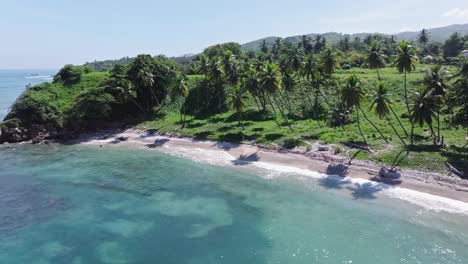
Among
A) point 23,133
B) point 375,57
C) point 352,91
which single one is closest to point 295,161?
→ point 352,91

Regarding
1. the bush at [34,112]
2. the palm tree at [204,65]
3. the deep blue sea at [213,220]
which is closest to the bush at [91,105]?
the bush at [34,112]

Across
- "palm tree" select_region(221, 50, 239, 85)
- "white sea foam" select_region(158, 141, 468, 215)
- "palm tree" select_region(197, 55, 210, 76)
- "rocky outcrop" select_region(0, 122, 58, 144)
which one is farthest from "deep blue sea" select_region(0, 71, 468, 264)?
"palm tree" select_region(197, 55, 210, 76)

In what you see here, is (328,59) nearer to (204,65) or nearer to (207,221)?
(204,65)

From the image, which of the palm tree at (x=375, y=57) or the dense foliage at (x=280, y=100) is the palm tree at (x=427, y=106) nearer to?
the dense foliage at (x=280, y=100)

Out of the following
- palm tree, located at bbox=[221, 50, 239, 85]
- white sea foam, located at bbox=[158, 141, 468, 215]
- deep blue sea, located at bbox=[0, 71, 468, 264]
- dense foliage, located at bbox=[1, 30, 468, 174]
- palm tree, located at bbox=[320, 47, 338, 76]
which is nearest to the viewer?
deep blue sea, located at bbox=[0, 71, 468, 264]

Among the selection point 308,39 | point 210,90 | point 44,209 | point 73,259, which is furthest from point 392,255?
point 308,39

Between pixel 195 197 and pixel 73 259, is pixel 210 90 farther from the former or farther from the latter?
pixel 73 259

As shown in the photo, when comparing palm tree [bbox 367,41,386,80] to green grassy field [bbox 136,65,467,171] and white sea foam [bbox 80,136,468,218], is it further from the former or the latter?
white sea foam [bbox 80,136,468,218]
